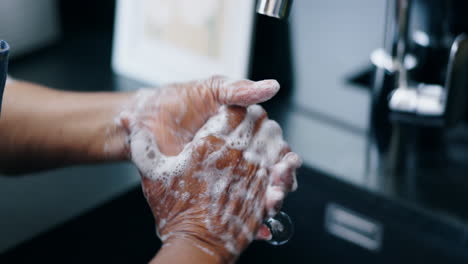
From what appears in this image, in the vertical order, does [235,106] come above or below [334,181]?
above

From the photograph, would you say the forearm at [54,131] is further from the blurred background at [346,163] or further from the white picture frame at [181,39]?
the white picture frame at [181,39]

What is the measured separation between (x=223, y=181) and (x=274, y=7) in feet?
0.59

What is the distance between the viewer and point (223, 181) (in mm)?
569

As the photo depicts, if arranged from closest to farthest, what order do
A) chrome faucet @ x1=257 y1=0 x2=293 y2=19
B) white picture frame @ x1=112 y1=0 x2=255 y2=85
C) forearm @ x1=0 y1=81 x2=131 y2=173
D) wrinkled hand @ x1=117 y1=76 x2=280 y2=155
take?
chrome faucet @ x1=257 y1=0 x2=293 y2=19 < wrinkled hand @ x1=117 y1=76 x2=280 y2=155 < forearm @ x1=0 y1=81 x2=131 y2=173 < white picture frame @ x1=112 y1=0 x2=255 y2=85

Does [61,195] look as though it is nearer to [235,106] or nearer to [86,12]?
[235,106]

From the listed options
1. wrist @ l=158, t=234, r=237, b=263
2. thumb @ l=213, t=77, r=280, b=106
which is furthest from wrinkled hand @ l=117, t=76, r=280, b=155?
wrist @ l=158, t=234, r=237, b=263

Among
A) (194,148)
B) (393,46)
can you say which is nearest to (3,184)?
(194,148)

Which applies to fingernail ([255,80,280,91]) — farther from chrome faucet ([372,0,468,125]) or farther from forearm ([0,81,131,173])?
chrome faucet ([372,0,468,125])

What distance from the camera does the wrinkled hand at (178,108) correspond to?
598mm

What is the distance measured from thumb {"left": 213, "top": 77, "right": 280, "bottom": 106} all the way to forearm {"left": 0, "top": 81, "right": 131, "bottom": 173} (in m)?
0.16

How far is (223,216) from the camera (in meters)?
0.56

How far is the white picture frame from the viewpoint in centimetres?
98

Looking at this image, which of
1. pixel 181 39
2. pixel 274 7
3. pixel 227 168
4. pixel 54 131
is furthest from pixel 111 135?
pixel 181 39

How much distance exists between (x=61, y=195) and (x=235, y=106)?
12.6 inches
